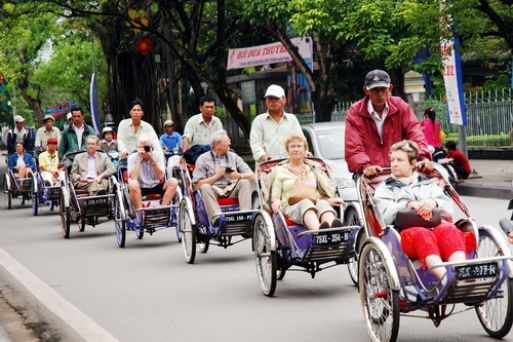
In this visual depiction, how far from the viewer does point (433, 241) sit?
6793mm

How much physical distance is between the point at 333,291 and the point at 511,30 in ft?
41.0

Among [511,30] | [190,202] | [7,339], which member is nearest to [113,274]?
[190,202]

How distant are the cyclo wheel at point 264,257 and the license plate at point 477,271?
10.1 feet

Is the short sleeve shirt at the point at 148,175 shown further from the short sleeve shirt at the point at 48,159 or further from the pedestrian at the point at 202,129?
the short sleeve shirt at the point at 48,159

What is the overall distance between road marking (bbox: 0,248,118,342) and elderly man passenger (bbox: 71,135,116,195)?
10.9 feet

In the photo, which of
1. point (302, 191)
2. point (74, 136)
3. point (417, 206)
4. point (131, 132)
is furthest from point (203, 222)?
point (74, 136)

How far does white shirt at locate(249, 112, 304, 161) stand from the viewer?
477 inches

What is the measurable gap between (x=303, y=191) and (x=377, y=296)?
9.87 feet

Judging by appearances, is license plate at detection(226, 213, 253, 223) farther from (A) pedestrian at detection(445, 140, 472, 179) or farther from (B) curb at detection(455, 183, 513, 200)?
(A) pedestrian at detection(445, 140, 472, 179)

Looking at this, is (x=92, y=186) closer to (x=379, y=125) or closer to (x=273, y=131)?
(x=273, y=131)

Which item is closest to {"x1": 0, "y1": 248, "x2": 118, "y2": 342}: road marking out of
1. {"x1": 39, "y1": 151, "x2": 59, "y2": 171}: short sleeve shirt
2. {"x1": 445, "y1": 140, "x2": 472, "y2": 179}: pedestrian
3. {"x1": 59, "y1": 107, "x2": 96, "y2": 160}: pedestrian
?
{"x1": 59, "y1": 107, "x2": 96, "y2": 160}: pedestrian

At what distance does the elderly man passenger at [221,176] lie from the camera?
493 inches

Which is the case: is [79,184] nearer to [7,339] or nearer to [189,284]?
[189,284]

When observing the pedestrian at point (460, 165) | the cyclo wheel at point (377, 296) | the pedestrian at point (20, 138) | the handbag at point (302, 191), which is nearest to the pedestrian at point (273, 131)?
the handbag at point (302, 191)
